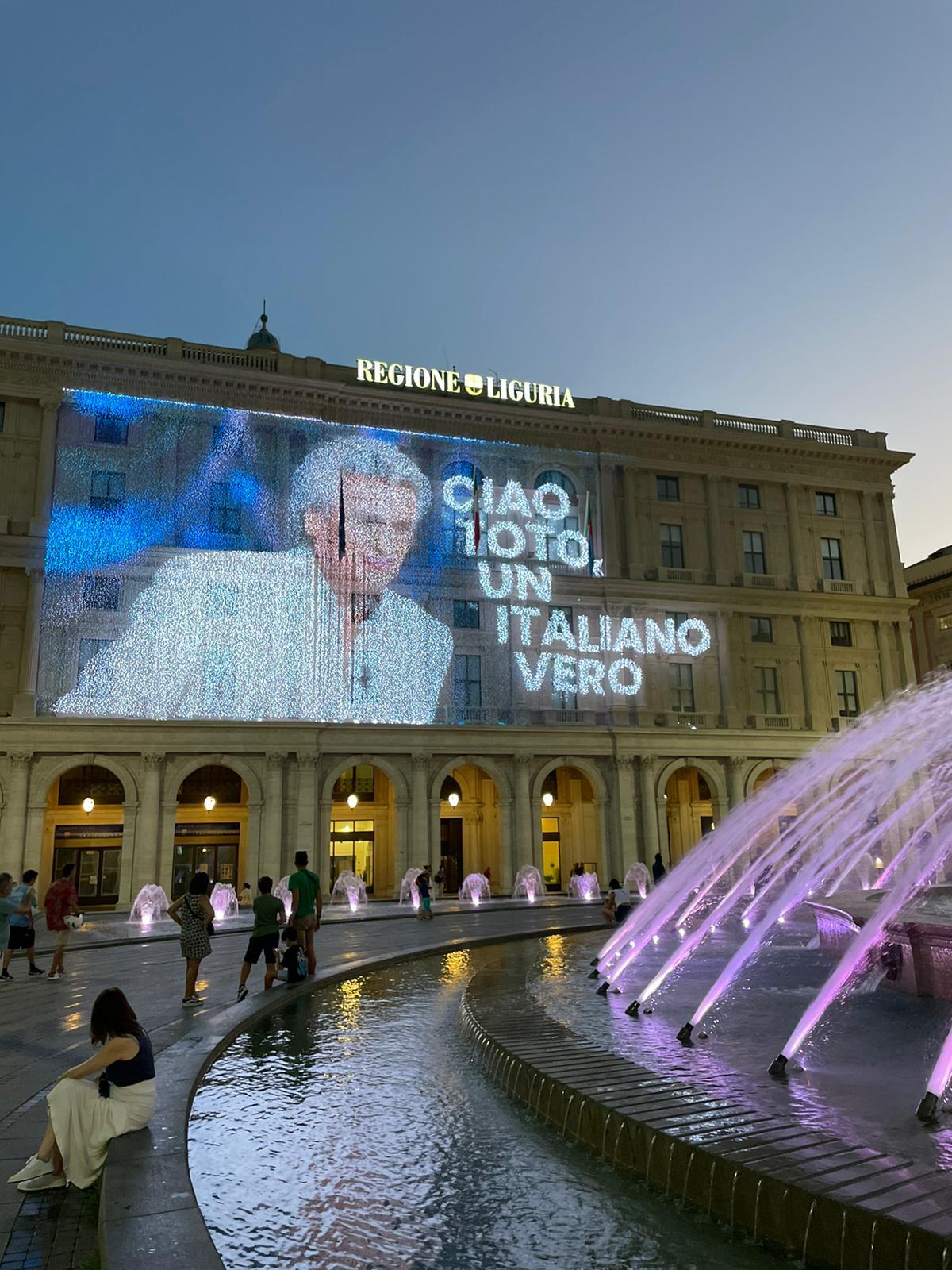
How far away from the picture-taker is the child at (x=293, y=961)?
44.5 feet

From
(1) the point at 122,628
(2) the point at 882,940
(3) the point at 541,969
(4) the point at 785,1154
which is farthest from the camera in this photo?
(1) the point at 122,628

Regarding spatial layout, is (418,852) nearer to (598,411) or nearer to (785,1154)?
(598,411)

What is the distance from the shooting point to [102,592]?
114ft

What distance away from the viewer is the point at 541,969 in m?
14.8

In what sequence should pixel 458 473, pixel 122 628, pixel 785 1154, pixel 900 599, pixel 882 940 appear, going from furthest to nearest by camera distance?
1. pixel 900 599
2. pixel 458 473
3. pixel 122 628
4. pixel 882 940
5. pixel 785 1154

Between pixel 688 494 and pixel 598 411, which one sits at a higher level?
pixel 598 411

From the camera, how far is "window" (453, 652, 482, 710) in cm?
3906

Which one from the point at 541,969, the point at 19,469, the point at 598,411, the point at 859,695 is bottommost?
the point at 541,969

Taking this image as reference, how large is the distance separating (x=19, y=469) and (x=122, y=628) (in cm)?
728

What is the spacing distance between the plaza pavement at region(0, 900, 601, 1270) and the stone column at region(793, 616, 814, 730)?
76.7ft

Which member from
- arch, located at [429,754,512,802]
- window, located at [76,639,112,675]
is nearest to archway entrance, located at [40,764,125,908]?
window, located at [76,639,112,675]

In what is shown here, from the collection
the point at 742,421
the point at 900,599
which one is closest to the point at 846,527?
the point at 900,599

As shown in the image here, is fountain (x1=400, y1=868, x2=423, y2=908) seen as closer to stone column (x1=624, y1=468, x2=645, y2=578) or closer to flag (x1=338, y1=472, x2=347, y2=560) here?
flag (x1=338, y1=472, x2=347, y2=560)

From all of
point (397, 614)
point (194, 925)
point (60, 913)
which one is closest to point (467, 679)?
point (397, 614)
